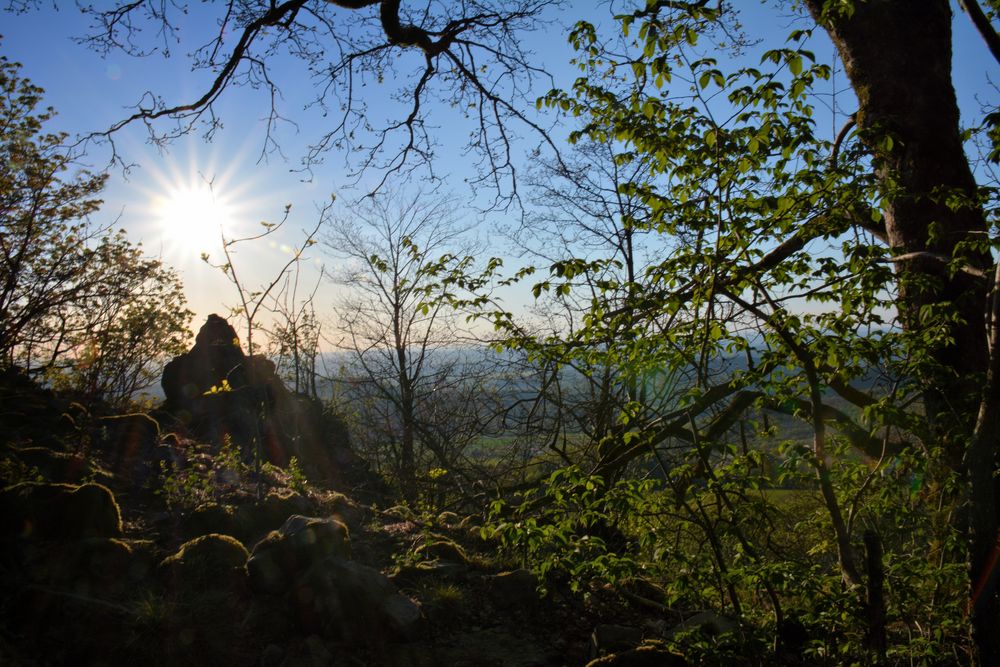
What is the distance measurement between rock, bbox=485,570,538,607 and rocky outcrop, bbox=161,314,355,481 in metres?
6.27

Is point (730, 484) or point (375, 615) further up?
point (730, 484)

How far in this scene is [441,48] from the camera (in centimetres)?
595

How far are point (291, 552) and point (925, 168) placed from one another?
5.53 metres

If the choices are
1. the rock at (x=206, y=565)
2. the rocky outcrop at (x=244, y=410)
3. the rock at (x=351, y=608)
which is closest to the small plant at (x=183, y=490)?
the rock at (x=206, y=565)

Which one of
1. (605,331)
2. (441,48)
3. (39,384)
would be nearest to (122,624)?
(605,331)

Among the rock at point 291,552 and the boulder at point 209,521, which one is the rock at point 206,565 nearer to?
the rock at point 291,552

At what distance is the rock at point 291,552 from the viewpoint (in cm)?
451

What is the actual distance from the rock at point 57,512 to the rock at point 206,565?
0.70 meters

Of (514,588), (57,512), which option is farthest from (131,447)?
(514,588)

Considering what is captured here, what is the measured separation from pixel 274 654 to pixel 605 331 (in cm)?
320

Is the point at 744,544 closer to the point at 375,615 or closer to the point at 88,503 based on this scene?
the point at 375,615

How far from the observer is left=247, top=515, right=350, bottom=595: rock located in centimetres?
451

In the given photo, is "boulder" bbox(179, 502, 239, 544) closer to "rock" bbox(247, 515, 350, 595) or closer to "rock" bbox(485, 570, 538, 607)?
"rock" bbox(247, 515, 350, 595)

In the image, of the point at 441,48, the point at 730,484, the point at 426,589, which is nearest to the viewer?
the point at 730,484
